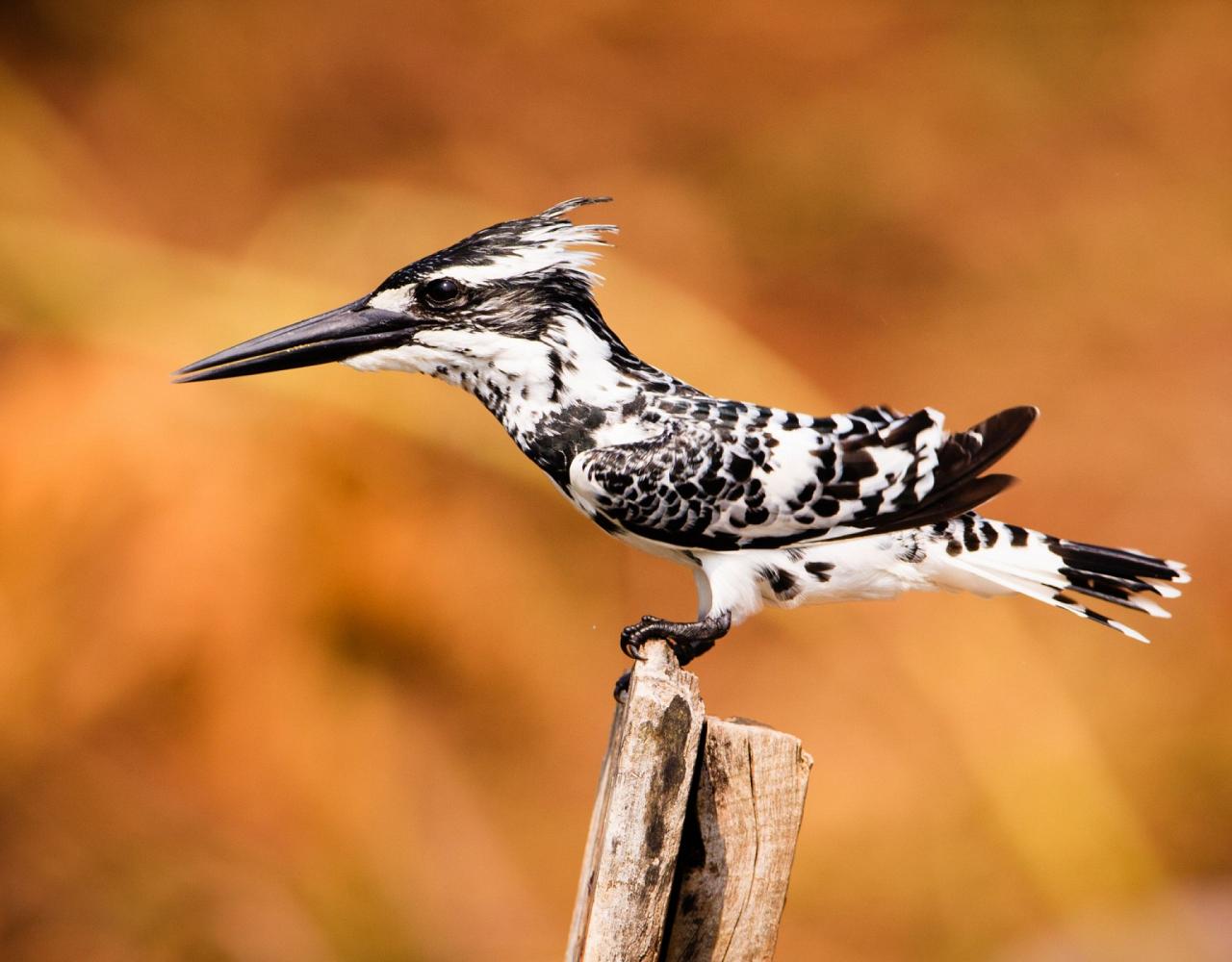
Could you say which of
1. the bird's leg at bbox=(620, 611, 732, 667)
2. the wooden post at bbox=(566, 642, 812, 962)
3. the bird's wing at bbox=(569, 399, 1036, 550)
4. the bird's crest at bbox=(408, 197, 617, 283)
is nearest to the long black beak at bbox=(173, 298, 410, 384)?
the bird's crest at bbox=(408, 197, 617, 283)

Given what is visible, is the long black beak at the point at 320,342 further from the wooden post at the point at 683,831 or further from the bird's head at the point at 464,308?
the wooden post at the point at 683,831

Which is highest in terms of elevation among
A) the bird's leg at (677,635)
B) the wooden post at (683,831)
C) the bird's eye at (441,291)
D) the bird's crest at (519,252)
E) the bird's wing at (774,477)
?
the bird's crest at (519,252)

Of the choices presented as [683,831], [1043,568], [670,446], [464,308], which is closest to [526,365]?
[464,308]

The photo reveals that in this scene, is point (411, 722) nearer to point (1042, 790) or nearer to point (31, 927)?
point (31, 927)

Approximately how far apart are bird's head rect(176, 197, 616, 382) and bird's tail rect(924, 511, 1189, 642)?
1022mm

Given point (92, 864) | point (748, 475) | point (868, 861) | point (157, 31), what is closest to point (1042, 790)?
point (868, 861)

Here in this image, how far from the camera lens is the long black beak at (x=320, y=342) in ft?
8.53

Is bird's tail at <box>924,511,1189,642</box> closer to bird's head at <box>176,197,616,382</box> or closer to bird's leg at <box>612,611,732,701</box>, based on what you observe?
bird's leg at <box>612,611,732,701</box>

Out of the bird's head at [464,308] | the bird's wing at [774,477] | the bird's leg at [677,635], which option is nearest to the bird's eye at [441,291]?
the bird's head at [464,308]

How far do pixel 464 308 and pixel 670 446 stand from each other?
55 centimetres

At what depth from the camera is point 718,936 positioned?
2234 mm

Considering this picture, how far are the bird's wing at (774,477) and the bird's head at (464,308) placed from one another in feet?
1.15

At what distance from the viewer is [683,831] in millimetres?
2172

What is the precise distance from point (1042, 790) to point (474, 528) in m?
2.50
